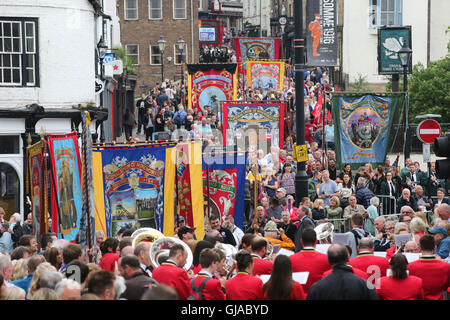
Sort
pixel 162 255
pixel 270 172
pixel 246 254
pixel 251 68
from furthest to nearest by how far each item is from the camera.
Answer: pixel 251 68
pixel 270 172
pixel 162 255
pixel 246 254

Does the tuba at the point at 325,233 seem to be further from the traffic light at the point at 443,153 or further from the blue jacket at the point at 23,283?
the blue jacket at the point at 23,283

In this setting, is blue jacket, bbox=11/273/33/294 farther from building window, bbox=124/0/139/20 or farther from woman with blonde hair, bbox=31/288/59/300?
building window, bbox=124/0/139/20

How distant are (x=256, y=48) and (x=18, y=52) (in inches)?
1081

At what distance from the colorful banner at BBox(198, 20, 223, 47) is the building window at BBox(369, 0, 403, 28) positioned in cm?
3142

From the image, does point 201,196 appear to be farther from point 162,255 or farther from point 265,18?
point 265,18

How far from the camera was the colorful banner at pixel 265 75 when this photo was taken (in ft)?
111

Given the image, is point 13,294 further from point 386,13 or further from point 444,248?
point 386,13

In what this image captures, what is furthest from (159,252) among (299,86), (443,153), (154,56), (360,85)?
(154,56)

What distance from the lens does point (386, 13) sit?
50.2 m

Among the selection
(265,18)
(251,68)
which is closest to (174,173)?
(251,68)

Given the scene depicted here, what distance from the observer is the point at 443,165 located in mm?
11664

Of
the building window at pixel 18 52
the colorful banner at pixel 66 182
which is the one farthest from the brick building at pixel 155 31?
the colorful banner at pixel 66 182
